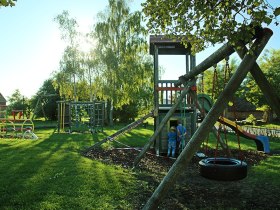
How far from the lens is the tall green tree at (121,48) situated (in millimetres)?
32312

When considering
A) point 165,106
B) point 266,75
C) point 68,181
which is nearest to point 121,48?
point 266,75

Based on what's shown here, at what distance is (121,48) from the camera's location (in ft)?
108

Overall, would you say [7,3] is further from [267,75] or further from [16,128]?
[267,75]

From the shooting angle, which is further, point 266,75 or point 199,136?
point 266,75

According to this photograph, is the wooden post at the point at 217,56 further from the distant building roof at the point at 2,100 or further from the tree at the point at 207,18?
the distant building roof at the point at 2,100

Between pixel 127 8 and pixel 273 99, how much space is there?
30.1 meters

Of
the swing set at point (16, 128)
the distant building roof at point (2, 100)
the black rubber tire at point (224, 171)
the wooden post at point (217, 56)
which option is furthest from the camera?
the distant building roof at point (2, 100)

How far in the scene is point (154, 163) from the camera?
10.8 meters

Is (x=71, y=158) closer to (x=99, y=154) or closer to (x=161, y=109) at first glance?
(x=99, y=154)

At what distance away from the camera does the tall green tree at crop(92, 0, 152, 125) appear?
106 ft

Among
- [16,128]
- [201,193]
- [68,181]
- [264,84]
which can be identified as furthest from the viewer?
[16,128]

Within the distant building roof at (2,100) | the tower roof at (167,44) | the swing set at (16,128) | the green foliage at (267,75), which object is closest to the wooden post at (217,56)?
the tower roof at (167,44)

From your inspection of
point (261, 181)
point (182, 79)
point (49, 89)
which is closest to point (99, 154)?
point (182, 79)

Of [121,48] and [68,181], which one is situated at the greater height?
[121,48]
